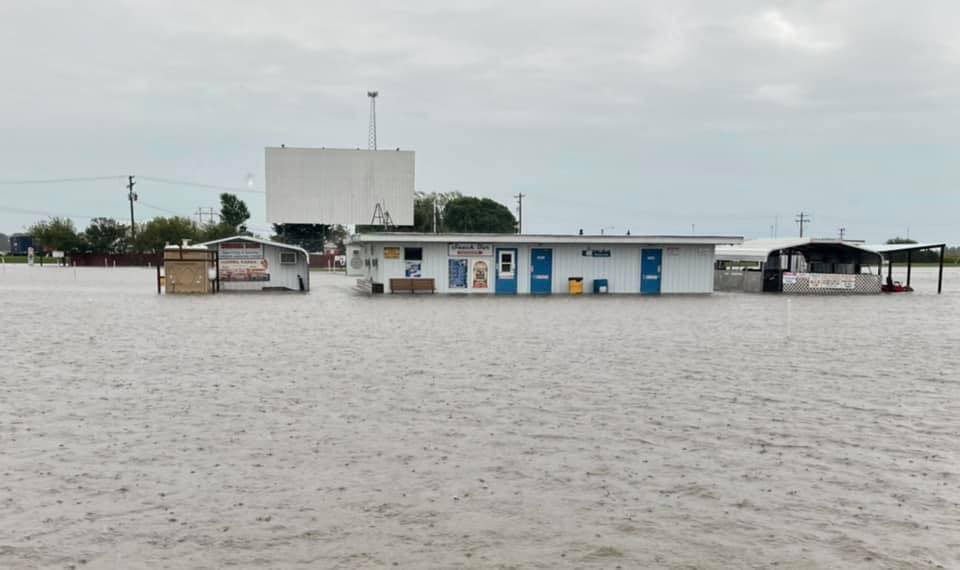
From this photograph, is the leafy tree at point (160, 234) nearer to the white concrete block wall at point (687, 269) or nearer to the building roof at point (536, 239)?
the building roof at point (536, 239)

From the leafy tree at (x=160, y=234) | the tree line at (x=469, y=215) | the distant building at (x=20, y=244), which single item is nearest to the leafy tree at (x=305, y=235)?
the leafy tree at (x=160, y=234)

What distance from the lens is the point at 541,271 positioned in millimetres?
35688

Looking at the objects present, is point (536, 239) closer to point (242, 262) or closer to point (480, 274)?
point (480, 274)

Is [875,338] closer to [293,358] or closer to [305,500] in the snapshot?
[293,358]

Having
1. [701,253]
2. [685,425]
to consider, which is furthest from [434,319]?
[701,253]

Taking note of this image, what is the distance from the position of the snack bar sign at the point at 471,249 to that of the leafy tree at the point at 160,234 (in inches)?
2648

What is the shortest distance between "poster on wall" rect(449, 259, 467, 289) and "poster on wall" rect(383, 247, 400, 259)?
93.7 inches

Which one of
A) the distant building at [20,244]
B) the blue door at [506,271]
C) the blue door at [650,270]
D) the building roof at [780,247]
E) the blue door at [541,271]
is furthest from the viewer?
the distant building at [20,244]

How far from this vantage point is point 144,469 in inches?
289

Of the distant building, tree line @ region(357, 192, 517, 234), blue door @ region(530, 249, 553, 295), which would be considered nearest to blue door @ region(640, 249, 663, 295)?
blue door @ region(530, 249, 553, 295)

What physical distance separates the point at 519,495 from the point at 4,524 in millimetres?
4022

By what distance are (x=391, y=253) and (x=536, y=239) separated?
254 inches

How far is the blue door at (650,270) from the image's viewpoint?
121 ft

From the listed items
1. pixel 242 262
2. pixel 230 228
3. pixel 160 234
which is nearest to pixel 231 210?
pixel 230 228
